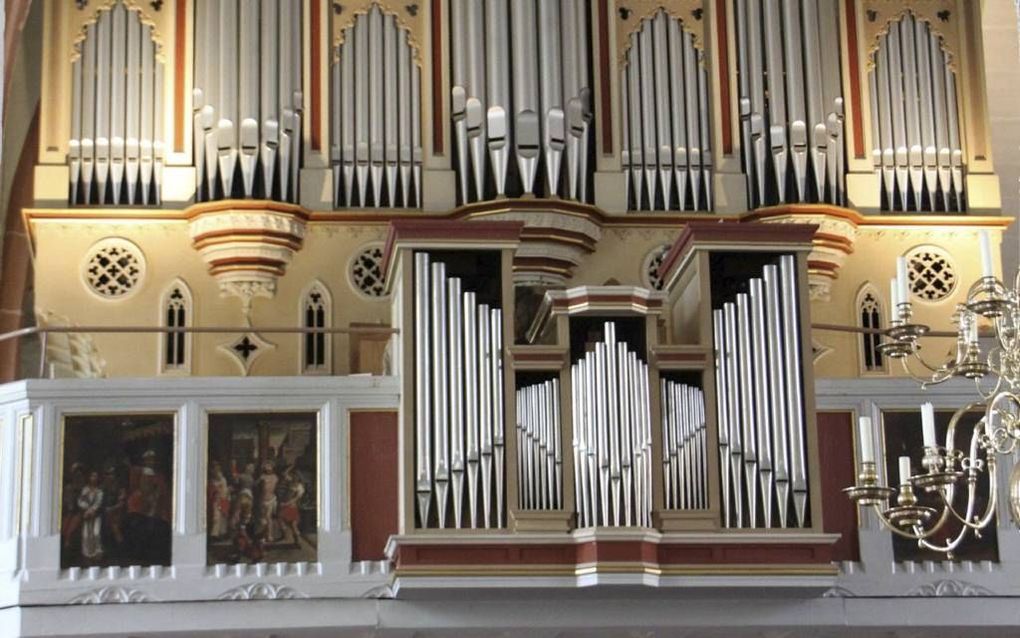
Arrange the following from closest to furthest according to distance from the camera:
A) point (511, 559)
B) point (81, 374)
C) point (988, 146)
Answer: point (511, 559)
point (81, 374)
point (988, 146)

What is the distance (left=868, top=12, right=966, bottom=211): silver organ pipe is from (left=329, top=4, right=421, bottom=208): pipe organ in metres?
4.54

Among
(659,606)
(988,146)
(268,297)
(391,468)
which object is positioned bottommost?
(659,606)

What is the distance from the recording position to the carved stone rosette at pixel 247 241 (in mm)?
19328

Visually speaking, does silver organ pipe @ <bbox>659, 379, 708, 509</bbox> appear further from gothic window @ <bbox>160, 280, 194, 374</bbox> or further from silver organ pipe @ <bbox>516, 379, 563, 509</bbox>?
gothic window @ <bbox>160, 280, 194, 374</bbox>

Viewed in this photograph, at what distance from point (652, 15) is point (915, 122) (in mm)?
2774

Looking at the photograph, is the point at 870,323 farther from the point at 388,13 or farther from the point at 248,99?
the point at 248,99

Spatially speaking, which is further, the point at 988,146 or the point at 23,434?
the point at 988,146

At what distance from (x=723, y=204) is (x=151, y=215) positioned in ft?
17.6

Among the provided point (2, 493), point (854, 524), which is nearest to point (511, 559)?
point (854, 524)

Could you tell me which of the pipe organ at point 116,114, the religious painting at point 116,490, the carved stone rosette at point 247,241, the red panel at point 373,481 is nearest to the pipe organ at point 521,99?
the carved stone rosette at point 247,241

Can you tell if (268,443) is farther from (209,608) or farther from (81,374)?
(81,374)

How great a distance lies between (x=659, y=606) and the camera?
17078mm

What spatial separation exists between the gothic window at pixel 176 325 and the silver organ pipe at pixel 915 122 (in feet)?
22.2

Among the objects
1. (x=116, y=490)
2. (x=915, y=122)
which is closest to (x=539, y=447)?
(x=116, y=490)
